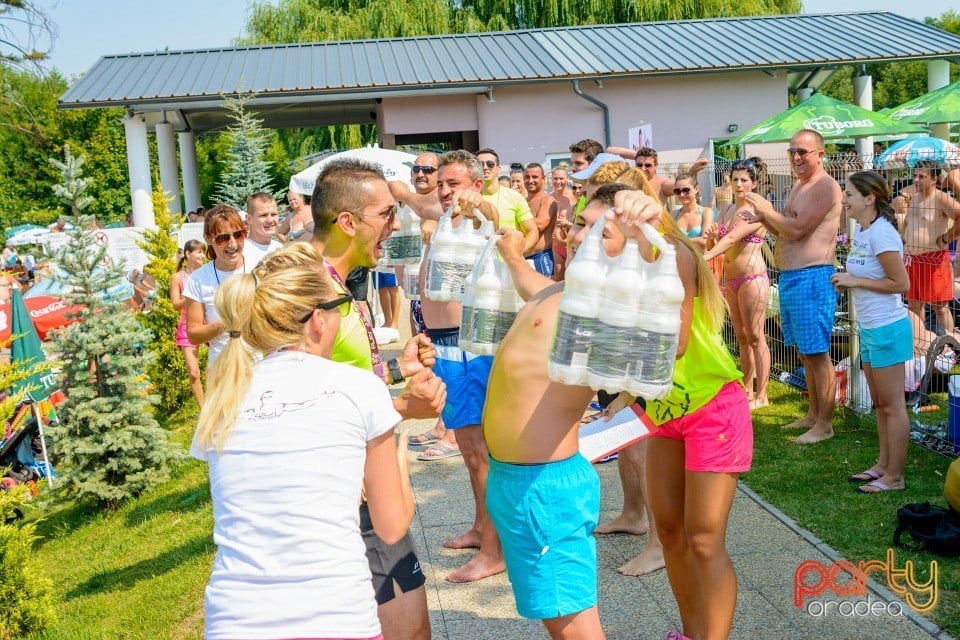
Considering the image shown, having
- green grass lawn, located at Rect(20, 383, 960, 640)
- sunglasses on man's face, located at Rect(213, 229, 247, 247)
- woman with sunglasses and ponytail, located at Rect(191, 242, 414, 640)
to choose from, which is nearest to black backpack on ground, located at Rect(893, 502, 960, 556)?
green grass lawn, located at Rect(20, 383, 960, 640)

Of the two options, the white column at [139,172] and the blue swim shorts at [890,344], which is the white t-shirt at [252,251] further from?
the white column at [139,172]

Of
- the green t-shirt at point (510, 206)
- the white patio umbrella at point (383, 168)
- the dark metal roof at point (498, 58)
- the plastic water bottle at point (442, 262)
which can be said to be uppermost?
the dark metal roof at point (498, 58)

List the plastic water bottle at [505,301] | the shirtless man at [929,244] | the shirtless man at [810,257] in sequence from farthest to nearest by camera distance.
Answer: the shirtless man at [929,244] < the shirtless man at [810,257] < the plastic water bottle at [505,301]

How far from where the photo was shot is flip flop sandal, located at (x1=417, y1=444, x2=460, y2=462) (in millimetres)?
7223

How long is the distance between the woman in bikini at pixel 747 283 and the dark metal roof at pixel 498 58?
12.9 m

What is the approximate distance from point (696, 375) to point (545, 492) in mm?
889

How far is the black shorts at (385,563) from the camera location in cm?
314

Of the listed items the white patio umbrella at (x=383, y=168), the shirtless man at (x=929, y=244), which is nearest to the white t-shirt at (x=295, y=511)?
the shirtless man at (x=929, y=244)

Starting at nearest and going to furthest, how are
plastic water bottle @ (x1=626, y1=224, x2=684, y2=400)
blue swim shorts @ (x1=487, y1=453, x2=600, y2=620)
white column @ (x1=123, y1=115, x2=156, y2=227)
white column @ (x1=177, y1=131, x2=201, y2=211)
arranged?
plastic water bottle @ (x1=626, y1=224, x2=684, y2=400), blue swim shorts @ (x1=487, y1=453, x2=600, y2=620), white column @ (x1=123, y1=115, x2=156, y2=227), white column @ (x1=177, y1=131, x2=201, y2=211)

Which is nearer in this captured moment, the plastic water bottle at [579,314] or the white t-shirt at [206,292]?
the plastic water bottle at [579,314]

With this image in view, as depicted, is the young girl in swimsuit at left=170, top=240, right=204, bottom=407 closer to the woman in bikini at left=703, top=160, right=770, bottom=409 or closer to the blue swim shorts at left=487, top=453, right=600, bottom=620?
the woman in bikini at left=703, top=160, right=770, bottom=409

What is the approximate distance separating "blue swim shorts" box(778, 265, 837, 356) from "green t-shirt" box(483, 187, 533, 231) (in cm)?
210

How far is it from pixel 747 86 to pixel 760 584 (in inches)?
734

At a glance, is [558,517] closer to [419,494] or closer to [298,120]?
[419,494]
